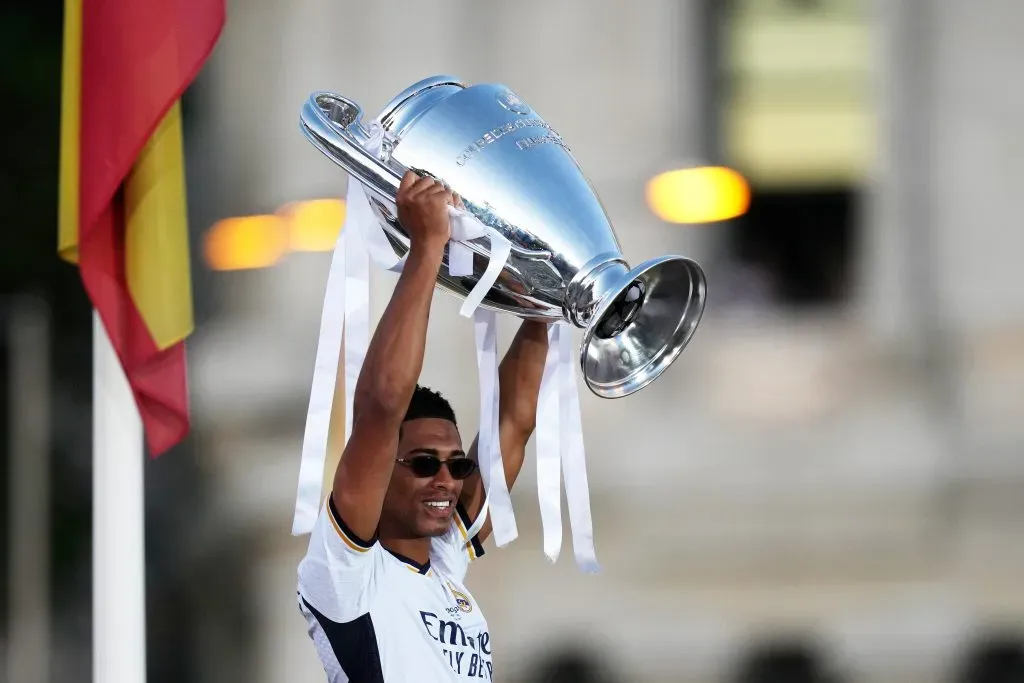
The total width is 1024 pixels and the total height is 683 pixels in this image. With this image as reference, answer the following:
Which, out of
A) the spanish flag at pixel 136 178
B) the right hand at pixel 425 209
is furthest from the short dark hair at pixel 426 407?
the spanish flag at pixel 136 178

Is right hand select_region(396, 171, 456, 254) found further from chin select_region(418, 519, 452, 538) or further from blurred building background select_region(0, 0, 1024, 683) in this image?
blurred building background select_region(0, 0, 1024, 683)

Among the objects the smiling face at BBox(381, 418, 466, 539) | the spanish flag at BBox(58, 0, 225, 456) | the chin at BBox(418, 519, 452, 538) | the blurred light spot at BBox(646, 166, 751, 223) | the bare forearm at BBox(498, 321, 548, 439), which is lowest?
the chin at BBox(418, 519, 452, 538)

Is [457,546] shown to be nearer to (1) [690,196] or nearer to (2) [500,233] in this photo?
(2) [500,233]

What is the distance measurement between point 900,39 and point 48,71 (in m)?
4.59

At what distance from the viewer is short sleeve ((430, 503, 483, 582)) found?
338 cm

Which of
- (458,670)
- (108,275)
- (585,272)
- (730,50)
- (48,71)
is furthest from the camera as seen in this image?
(730,50)

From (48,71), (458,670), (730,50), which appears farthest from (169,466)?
(458,670)

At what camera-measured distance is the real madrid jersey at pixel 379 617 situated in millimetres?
3020

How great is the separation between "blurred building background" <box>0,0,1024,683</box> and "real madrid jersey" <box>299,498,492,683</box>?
5925 mm

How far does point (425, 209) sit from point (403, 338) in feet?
0.70

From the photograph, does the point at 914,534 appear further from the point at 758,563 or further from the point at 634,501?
the point at 634,501

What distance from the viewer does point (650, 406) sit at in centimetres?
960

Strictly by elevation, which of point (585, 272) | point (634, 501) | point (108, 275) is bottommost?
point (585, 272)

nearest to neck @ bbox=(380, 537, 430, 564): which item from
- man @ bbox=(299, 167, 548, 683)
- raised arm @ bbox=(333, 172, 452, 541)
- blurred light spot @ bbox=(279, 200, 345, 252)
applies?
man @ bbox=(299, 167, 548, 683)
